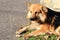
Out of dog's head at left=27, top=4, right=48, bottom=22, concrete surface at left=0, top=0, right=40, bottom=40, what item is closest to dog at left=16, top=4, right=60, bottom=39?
dog's head at left=27, top=4, right=48, bottom=22

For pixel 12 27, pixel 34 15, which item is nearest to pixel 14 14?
pixel 12 27

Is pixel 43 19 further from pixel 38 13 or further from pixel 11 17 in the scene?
pixel 11 17

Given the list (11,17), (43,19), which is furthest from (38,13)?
(11,17)

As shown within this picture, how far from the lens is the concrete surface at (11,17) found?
735 centimetres

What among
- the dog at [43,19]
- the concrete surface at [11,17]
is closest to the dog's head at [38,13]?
the dog at [43,19]

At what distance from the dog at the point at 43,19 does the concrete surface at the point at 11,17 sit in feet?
1.06

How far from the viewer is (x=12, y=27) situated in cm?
776

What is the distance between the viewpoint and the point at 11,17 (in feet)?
28.1

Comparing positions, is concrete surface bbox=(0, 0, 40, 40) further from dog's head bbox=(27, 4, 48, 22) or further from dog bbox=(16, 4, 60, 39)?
dog's head bbox=(27, 4, 48, 22)

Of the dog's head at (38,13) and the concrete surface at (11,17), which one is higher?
the dog's head at (38,13)

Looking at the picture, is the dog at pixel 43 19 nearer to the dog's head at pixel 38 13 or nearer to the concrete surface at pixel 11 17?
the dog's head at pixel 38 13

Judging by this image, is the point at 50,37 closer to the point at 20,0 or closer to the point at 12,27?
the point at 12,27

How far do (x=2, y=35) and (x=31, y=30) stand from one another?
34.5 inches

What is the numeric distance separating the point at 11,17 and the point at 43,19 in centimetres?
148
